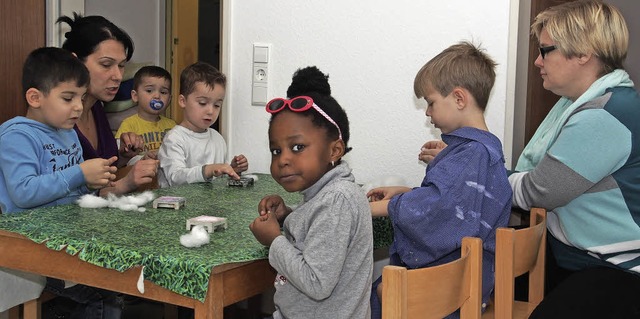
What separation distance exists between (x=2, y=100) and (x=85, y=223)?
6.33 ft

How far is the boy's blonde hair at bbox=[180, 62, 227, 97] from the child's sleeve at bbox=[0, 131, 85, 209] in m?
→ 0.89

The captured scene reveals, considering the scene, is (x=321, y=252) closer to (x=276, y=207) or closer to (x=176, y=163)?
(x=276, y=207)

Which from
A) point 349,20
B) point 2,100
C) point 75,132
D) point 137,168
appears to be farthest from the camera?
point 2,100

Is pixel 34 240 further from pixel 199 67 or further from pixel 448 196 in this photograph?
pixel 199 67

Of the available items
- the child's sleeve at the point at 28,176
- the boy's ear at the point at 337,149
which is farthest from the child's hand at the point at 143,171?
the boy's ear at the point at 337,149

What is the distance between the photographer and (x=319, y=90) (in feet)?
5.90

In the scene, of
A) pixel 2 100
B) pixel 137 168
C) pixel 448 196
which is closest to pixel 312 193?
pixel 448 196

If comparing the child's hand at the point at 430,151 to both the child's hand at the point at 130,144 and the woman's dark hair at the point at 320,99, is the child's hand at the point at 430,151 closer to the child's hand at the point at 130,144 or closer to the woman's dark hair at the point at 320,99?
the woman's dark hair at the point at 320,99

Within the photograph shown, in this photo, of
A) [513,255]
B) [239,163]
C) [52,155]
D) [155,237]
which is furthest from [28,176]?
[513,255]

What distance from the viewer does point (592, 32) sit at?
214cm

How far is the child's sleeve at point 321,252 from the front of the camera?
157 cm

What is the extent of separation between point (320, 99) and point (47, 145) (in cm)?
111

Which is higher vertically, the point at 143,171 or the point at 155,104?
the point at 155,104

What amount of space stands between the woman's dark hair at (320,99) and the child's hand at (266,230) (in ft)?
0.84
